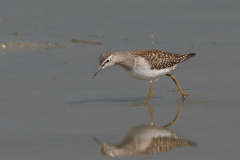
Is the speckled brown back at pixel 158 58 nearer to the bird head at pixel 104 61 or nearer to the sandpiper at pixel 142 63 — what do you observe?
the sandpiper at pixel 142 63

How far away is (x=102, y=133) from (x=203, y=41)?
8597mm

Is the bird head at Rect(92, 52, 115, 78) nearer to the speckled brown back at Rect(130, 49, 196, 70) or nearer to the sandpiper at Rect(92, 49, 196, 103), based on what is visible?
the sandpiper at Rect(92, 49, 196, 103)

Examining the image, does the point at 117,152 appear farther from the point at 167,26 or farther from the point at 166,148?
the point at 167,26

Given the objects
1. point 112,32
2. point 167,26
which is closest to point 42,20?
point 112,32

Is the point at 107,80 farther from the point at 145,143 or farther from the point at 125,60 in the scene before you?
the point at 145,143

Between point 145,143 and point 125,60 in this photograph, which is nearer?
point 145,143

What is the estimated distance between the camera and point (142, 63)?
38.2 ft

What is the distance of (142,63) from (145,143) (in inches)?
142

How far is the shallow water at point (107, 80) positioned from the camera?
8570 millimetres

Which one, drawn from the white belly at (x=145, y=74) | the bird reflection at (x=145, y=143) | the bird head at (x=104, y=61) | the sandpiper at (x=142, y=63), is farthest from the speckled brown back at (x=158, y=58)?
the bird reflection at (x=145, y=143)

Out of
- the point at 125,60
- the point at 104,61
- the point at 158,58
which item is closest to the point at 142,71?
the point at 125,60

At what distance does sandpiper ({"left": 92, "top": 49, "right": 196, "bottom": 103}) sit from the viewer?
37.5 feet

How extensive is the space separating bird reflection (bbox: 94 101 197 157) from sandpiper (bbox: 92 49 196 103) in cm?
223

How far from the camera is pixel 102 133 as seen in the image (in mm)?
8906
